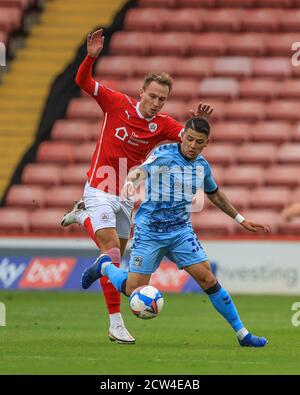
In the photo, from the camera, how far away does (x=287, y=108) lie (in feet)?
76.5

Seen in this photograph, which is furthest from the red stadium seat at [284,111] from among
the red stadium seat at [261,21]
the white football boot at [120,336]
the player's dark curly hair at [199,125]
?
the player's dark curly hair at [199,125]

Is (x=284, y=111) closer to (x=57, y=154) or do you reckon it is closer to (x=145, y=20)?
(x=145, y=20)

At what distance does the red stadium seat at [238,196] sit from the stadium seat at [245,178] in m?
0.16

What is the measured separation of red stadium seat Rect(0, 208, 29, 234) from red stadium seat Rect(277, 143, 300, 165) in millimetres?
4638

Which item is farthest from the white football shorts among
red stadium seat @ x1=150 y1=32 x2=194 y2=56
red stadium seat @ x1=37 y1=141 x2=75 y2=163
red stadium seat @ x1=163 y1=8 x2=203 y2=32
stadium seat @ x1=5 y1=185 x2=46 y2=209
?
red stadium seat @ x1=163 y1=8 x2=203 y2=32

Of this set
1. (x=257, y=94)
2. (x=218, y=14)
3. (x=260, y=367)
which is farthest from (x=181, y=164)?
(x=218, y=14)

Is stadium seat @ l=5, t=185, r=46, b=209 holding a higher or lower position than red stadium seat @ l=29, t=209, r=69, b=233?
higher

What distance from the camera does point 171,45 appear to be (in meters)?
25.0

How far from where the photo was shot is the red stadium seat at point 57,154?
2323cm

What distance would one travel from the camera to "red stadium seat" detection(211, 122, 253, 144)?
23047 mm

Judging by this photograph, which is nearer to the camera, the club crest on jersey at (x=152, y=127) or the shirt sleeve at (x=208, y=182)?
the shirt sleeve at (x=208, y=182)

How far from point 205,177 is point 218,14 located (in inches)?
570

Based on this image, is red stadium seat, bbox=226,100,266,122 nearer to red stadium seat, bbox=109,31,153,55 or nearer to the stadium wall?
red stadium seat, bbox=109,31,153,55

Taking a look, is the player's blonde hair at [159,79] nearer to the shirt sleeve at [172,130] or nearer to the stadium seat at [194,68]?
the shirt sleeve at [172,130]
